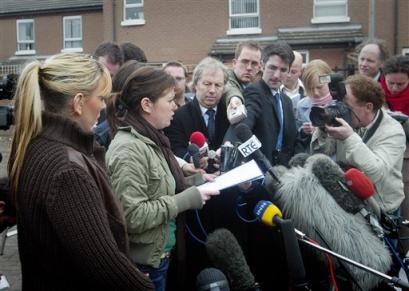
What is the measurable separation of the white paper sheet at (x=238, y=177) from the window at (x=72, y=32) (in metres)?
26.0

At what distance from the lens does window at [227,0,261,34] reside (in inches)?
858

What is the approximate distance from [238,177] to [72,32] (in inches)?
1049

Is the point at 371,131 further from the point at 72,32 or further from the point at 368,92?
the point at 72,32

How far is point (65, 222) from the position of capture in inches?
74.0

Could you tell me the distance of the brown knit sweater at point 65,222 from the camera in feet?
6.22

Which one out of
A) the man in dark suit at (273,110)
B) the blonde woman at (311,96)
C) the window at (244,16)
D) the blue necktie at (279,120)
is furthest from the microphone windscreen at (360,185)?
the window at (244,16)

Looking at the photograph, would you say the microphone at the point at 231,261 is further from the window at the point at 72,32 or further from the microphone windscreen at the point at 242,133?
the window at the point at 72,32

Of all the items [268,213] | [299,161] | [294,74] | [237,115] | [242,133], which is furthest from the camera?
[294,74]

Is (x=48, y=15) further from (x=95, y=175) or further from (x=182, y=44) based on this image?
(x=95, y=175)

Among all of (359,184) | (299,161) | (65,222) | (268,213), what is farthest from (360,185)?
(65,222)

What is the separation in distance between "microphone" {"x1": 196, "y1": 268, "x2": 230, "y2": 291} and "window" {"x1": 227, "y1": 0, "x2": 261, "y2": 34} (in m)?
19.8

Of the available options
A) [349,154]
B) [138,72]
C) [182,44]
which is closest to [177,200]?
[138,72]

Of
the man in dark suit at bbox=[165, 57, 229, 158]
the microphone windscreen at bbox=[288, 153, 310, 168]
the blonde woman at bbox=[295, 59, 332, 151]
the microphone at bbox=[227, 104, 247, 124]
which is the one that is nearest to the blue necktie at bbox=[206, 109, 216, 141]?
the man in dark suit at bbox=[165, 57, 229, 158]

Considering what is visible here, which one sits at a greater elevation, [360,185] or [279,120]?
[279,120]
